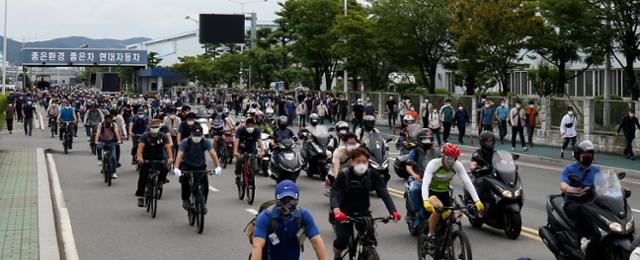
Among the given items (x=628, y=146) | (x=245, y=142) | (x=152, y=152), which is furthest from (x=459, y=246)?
(x=628, y=146)

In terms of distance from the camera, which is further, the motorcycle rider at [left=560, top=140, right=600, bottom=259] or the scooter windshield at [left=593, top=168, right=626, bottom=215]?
the motorcycle rider at [left=560, top=140, right=600, bottom=259]

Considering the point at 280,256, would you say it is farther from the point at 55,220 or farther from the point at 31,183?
the point at 31,183

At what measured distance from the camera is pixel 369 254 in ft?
27.5

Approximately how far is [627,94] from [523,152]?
→ 76.2 feet

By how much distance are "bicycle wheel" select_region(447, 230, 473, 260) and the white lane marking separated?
449 centimetres

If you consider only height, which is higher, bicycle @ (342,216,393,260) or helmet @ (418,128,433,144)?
helmet @ (418,128,433,144)

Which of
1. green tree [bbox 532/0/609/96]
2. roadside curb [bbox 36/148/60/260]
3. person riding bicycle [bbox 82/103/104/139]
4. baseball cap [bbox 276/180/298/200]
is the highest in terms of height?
green tree [bbox 532/0/609/96]

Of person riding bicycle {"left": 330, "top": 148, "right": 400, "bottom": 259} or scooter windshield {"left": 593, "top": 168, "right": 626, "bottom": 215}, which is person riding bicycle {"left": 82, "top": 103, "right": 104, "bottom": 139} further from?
scooter windshield {"left": 593, "top": 168, "right": 626, "bottom": 215}

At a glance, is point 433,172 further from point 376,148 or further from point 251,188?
point 376,148

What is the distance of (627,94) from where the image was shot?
161 feet

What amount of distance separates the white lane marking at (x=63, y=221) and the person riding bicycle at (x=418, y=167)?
4.24 m

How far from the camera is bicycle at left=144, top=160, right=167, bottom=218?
14531 mm

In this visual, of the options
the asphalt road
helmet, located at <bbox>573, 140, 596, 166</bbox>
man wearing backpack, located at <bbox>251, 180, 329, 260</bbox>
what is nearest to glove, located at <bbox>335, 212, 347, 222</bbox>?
man wearing backpack, located at <bbox>251, 180, 329, 260</bbox>

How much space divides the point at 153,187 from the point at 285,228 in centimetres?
803
